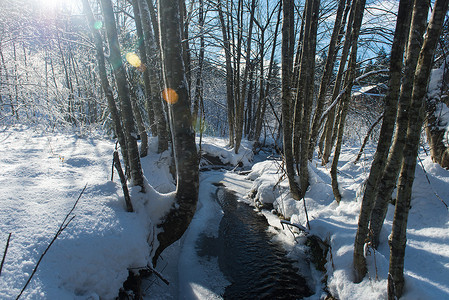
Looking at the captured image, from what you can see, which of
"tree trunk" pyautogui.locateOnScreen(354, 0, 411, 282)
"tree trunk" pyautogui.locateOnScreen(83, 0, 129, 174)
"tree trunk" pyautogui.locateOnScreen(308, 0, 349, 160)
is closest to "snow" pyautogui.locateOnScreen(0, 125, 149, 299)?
"tree trunk" pyautogui.locateOnScreen(83, 0, 129, 174)

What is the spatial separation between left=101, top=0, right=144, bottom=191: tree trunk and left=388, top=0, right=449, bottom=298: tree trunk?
323cm

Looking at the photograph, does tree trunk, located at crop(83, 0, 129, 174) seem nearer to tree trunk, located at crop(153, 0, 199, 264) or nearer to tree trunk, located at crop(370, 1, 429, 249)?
tree trunk, located at crop(153, 0, 199, 264)

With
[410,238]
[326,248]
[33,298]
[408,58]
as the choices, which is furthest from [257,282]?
[408,58]

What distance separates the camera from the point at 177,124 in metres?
3.11

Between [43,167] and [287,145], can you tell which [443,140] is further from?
[43,167]

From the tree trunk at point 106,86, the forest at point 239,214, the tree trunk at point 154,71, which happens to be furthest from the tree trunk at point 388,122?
the tree trunk at point 154,71

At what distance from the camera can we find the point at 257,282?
3.74 metres

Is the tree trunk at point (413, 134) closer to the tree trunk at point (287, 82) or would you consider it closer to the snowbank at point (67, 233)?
the snowbank at point (67, 233)

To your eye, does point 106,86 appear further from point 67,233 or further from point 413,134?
point 413,134

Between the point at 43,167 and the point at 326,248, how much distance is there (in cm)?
504

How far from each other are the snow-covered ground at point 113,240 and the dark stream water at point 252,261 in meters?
0.22

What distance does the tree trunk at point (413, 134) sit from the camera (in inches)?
70.1

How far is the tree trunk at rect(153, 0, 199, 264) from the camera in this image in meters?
3.00

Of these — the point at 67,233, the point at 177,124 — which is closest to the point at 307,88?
the point at 177,124
